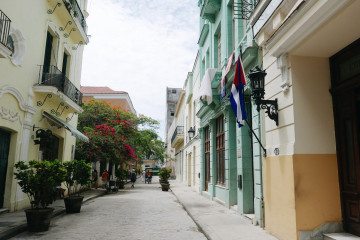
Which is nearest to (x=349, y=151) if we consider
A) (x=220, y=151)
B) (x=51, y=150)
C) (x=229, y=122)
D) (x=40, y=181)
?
(x=229, y=122)

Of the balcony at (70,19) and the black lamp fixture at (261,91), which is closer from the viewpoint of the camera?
the black lamp fixture at (261,91)

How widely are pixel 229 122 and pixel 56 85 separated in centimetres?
679

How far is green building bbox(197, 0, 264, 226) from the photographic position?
769 cm

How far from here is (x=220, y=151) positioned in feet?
40.4

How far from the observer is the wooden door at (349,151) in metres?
5.00

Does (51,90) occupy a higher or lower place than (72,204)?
higher

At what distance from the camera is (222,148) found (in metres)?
11.9

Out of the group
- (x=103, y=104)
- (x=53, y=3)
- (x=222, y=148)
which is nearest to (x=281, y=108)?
(x=222, y=148)

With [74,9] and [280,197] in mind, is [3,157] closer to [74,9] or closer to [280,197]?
[74,9]

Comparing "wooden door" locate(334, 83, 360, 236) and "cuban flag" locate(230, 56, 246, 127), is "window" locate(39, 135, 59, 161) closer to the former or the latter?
"cuban flag" locate(230, 56, 246, 127)

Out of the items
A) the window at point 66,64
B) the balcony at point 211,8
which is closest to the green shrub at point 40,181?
the window at point 66,64

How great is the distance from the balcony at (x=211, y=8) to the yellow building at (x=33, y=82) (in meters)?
5.89

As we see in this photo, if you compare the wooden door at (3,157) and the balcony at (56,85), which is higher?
the balcony at (56,85)

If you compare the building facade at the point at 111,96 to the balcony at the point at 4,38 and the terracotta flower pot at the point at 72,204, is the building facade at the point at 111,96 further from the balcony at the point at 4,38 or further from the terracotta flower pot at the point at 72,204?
the balcony at the point at 4,38
